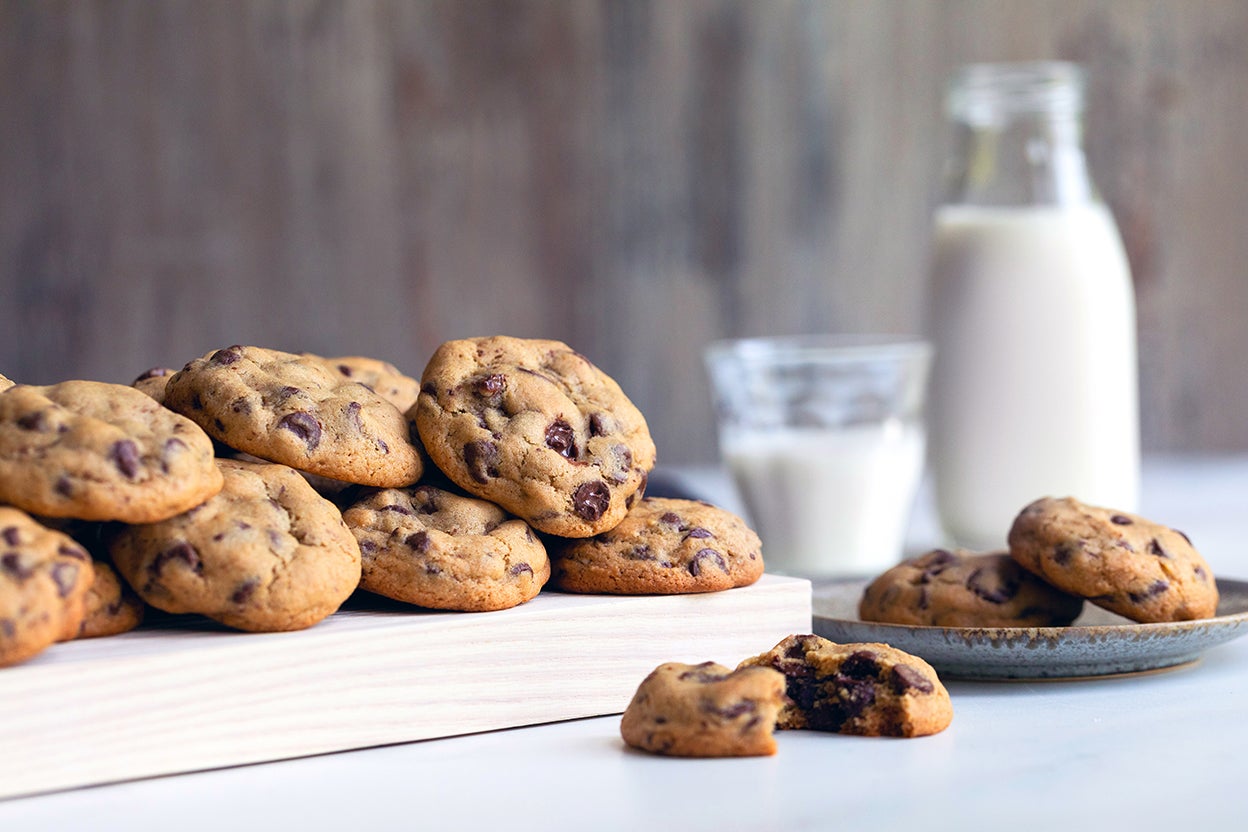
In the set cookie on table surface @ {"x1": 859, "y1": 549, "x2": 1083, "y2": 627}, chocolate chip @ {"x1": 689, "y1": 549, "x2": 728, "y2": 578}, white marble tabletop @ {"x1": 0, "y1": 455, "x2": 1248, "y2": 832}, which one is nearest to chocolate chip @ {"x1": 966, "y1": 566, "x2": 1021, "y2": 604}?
cookie on table surface @ {"x1": 859, "y1": 549, "x2": 1083, "y2": 627}

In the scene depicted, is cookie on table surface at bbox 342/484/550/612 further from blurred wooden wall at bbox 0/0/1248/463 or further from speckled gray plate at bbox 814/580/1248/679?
blurred wooden wall at bbox 0/0/1248/463

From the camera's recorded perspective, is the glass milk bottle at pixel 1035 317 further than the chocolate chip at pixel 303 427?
Yes

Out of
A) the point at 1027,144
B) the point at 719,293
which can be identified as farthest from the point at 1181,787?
the point at 719,293

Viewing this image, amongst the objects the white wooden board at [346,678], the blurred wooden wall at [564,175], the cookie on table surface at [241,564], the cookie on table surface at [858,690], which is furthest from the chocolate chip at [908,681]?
the blurred wooden wall at [564,175]

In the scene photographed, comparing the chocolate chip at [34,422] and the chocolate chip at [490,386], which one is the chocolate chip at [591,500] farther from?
the chocolate chip at [34,422]

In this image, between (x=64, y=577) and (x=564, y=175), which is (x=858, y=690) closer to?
(x=64, y=577)

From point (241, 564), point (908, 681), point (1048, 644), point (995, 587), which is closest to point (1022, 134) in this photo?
point (995, 587)
